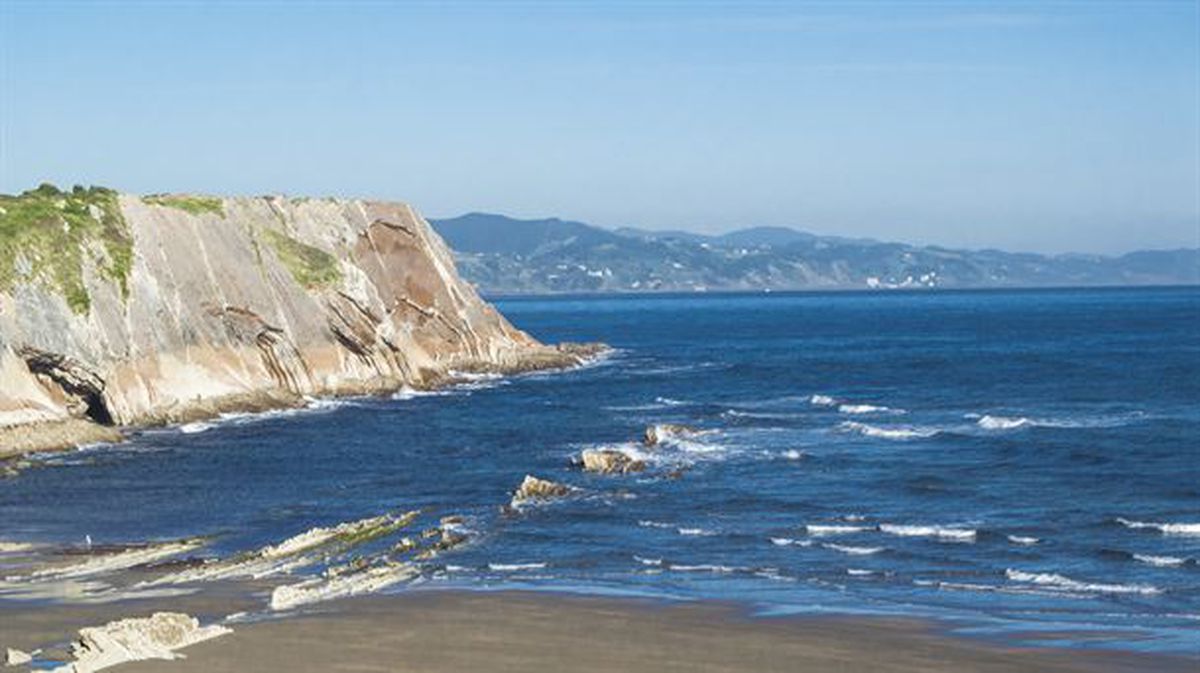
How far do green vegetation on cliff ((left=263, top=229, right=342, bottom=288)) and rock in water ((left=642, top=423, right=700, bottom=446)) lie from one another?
33.2 m

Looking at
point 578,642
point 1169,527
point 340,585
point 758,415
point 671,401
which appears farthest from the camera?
point 671,401

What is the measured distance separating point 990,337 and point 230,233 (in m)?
85.5

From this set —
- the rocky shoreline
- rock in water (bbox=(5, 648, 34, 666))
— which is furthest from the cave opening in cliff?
rock in water (bbox=(5, 648, 34, 666))

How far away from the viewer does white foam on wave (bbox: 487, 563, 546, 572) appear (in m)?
45.8

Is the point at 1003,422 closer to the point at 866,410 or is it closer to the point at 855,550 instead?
the point at 866,410

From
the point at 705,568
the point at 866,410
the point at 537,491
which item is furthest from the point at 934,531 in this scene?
the point at 866,410

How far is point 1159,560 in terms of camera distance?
4481 cm

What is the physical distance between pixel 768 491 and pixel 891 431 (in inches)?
746

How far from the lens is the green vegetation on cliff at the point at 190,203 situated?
3967 inches

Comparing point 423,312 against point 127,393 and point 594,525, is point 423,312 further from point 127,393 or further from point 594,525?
point 594,525

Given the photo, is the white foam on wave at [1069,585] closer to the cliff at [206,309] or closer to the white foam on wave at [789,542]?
the white foam on wave at [789,542]

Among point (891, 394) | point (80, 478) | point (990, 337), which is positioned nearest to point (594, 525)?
point (80, 478)

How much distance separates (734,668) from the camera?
109 ft

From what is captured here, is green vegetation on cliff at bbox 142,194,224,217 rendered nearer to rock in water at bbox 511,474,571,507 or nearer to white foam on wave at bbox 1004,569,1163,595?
rock in water at bbox 511,474,571,507
